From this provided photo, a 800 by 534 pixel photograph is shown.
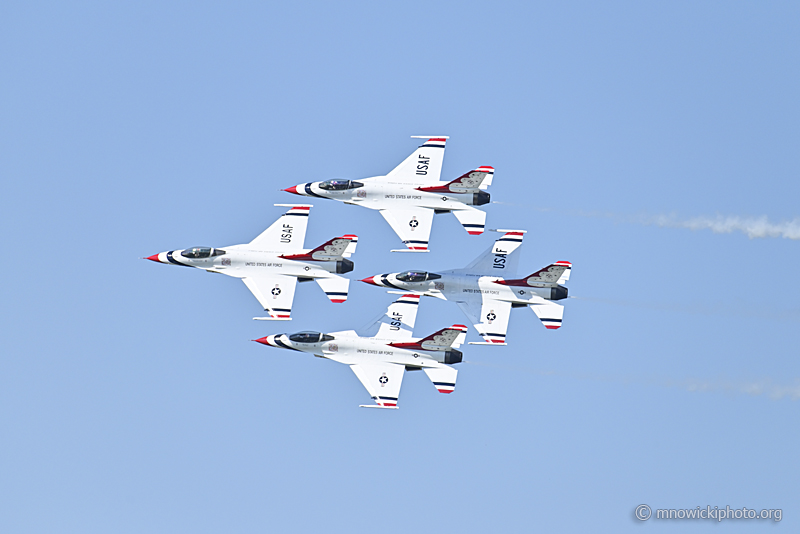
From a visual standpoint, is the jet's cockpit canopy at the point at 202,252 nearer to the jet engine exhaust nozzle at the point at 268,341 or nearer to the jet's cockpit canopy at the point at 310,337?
the jet engine exhaust nozzle at the point at 268,341

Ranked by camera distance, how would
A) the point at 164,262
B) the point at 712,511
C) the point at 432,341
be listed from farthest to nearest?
the point at 164,262, the point at 432,341, the point at 712,511

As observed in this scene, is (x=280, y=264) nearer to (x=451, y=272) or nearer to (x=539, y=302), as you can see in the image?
(x=451, y=272)

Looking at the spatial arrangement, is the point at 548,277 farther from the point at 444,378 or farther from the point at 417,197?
the point at 417,197

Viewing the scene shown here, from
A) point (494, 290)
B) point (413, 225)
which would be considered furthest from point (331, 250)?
point (494, 290)

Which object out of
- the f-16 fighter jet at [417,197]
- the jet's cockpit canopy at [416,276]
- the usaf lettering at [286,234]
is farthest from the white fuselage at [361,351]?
the f-16 fighter jet at [417,197]

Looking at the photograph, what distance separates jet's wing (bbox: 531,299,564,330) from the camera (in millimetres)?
64125

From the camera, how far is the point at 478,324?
64438 mm

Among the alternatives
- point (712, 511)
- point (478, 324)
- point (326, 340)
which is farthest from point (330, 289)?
point (712, 511)

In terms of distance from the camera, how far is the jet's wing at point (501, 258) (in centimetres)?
6569

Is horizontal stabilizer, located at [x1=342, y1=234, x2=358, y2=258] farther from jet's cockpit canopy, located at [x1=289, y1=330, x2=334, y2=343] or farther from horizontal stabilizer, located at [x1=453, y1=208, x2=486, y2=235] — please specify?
horizontal stabilizer, located at [x1=453, y1=208, x2=486, y2=235]

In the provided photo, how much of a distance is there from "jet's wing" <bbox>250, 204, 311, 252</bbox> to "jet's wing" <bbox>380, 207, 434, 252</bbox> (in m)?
3.95

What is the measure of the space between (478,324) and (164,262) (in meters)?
15.5

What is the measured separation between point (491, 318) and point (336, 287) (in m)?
7.34

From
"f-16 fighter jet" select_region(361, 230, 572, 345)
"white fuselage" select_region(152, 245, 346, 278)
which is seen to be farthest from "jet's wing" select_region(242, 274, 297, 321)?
"f-16 fighter jet" select_region(361, 230, 572, 345)
